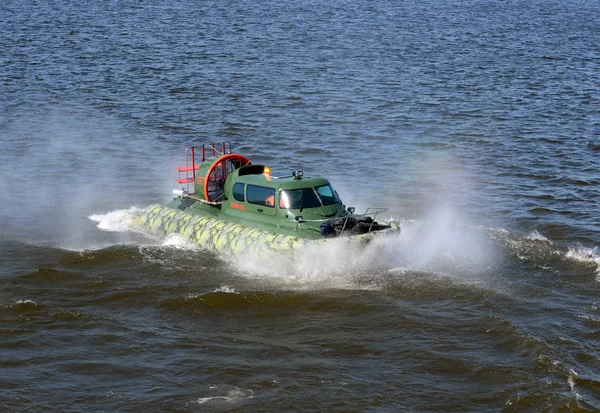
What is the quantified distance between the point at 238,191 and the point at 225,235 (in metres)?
1.27

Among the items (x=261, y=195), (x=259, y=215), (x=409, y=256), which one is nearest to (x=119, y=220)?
(x=259, y=215)

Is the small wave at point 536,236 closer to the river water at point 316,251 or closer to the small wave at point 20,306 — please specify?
the river water at point 316,251

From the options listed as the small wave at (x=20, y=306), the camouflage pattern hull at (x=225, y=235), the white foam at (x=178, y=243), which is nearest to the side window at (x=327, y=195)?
the camouflage pattern hull at (x=225, y=235)

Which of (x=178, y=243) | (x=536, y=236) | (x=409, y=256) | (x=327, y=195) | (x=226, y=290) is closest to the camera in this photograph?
(x=226, y=290)

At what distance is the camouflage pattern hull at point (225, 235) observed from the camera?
69.7ft

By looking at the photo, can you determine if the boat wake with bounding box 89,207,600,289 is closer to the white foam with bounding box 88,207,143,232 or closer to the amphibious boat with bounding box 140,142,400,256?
the white foam with bounding box 88,207,143,232

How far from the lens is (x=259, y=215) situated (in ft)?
75.1

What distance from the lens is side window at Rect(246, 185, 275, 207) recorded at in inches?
888

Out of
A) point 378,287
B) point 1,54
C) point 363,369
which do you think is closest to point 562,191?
point 378,287

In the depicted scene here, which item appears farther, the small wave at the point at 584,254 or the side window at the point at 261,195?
the small wave at the point at 584,254

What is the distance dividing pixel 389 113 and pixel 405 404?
27009mm

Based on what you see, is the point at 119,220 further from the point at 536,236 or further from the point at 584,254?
the point at 584,254

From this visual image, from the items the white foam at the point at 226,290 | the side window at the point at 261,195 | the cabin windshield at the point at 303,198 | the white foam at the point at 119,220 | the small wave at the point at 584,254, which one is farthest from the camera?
the white foam at the point at 119,220

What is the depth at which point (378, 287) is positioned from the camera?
69.1 ft
